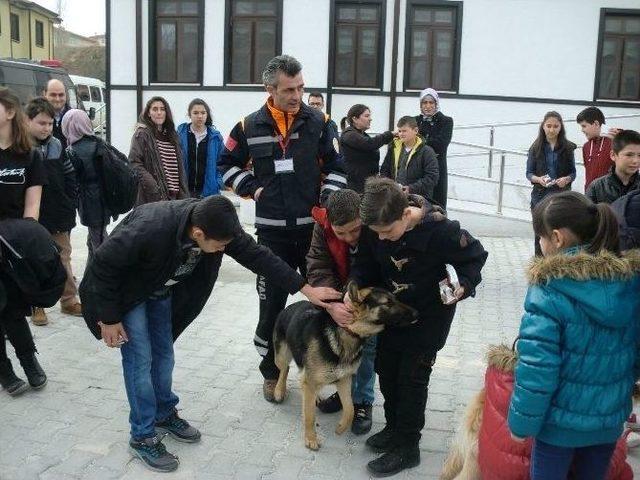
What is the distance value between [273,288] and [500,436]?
78.0 inches

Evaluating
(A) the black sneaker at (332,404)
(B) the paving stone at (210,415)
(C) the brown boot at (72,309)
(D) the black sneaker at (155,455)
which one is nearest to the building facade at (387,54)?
(B) the paving stone at (210,415)

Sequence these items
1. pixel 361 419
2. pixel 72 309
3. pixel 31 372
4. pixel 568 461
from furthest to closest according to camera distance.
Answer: pixel 72 309 < pixel 31 372 < pixel 361 419 < pixel 568 461

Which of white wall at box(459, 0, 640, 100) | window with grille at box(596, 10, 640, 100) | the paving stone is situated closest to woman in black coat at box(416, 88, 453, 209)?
the paving stone

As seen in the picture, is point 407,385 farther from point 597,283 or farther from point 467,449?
point 597,283

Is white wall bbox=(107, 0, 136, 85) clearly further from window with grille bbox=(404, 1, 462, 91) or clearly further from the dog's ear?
the dog's ear

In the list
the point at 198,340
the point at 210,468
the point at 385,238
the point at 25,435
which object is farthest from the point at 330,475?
the point at 198,340

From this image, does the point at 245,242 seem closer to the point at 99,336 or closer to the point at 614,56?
the point at 99,336

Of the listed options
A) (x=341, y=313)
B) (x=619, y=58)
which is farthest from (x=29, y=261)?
(x=619, y=58)

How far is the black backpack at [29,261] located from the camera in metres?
4.23

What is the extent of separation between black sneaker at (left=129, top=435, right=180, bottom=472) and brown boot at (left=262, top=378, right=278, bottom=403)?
96 cm

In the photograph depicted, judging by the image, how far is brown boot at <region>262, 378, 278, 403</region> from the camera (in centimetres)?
449

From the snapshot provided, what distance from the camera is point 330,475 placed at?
358 cm

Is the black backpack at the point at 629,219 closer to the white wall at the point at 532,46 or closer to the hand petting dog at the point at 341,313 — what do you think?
the hand petting dog at the point at 341,313

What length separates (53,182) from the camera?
18.4 ft
